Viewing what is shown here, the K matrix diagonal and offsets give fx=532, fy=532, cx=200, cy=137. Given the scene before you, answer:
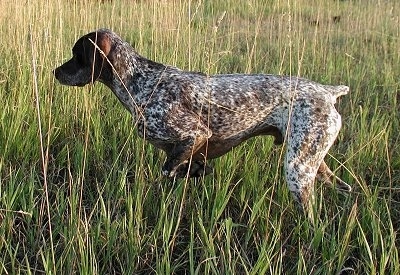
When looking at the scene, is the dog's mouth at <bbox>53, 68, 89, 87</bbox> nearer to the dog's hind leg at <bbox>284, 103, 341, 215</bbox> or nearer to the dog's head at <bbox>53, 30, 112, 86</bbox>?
the dog's head at <bbox>53, 30, 112, 86</bbox>

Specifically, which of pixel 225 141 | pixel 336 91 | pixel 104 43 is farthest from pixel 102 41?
pixel 336 91

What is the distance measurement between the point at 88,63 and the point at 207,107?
29.1 inches

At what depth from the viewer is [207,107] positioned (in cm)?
312

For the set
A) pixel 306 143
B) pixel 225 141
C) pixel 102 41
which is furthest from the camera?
pixel 225 141

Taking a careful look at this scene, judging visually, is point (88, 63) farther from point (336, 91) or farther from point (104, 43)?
point (336, 91)

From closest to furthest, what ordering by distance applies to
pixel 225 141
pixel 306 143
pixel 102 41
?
pixel 306 143
pixel 102 41
pixel 225 141

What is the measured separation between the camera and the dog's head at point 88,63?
10.0 feet

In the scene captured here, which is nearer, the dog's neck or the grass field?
the grass field

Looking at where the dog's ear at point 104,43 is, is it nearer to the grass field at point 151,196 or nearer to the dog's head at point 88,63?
the dog's head at point 88,63

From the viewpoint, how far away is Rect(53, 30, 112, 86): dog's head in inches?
121

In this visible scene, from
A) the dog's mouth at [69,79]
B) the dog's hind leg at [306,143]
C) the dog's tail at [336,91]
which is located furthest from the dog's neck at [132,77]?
the dog's tail at [336,91]

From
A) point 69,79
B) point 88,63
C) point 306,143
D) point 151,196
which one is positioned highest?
point 88,63

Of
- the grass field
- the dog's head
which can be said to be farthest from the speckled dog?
the grass field

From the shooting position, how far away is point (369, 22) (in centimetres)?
750
